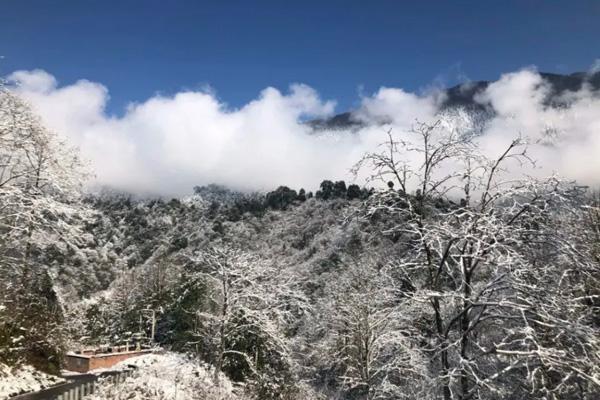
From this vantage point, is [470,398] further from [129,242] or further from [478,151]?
[129,242]

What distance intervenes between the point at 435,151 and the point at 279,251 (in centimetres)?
10202

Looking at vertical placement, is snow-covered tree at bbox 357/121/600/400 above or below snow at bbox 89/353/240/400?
above

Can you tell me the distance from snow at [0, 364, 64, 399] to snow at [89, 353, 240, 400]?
8.65 feet

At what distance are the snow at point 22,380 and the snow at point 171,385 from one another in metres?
2.64

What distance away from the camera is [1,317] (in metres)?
15.4

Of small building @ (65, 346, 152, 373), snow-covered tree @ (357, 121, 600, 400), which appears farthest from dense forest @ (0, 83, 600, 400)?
small building @ (65, 346, 152, 373)

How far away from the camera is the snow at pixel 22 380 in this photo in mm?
15655

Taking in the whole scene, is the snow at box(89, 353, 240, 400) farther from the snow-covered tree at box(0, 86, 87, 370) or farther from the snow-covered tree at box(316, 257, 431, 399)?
the snow-covered tree at box(316, 257, 431, 399)

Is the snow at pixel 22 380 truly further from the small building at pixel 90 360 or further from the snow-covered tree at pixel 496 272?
the snow-covered tree at pixel 496 272

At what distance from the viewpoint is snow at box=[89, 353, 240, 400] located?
650 inches

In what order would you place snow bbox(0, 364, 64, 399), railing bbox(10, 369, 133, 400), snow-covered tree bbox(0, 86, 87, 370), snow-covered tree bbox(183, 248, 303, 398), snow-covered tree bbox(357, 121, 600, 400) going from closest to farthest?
snow-covered tree bbox(357, 121, 600, 400), snow-covered tree bbox(0, 86, 87, 370), railing bbox(10, 369, 133, 400), snow bbox(0, 364, 64, 399), snow-covered tree bbox(183, 248, 303, 398)

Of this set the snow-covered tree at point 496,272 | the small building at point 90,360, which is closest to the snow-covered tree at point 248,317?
the small building at point 90,360

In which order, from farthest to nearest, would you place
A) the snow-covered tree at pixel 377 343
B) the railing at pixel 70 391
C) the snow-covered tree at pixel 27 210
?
1. the railing at pixel 70 391
2. the snow-covered tree at pixel 27 210
3. the snow-covered tree at pixel 377 343

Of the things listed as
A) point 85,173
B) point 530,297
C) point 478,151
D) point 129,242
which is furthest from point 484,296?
point 129,242
